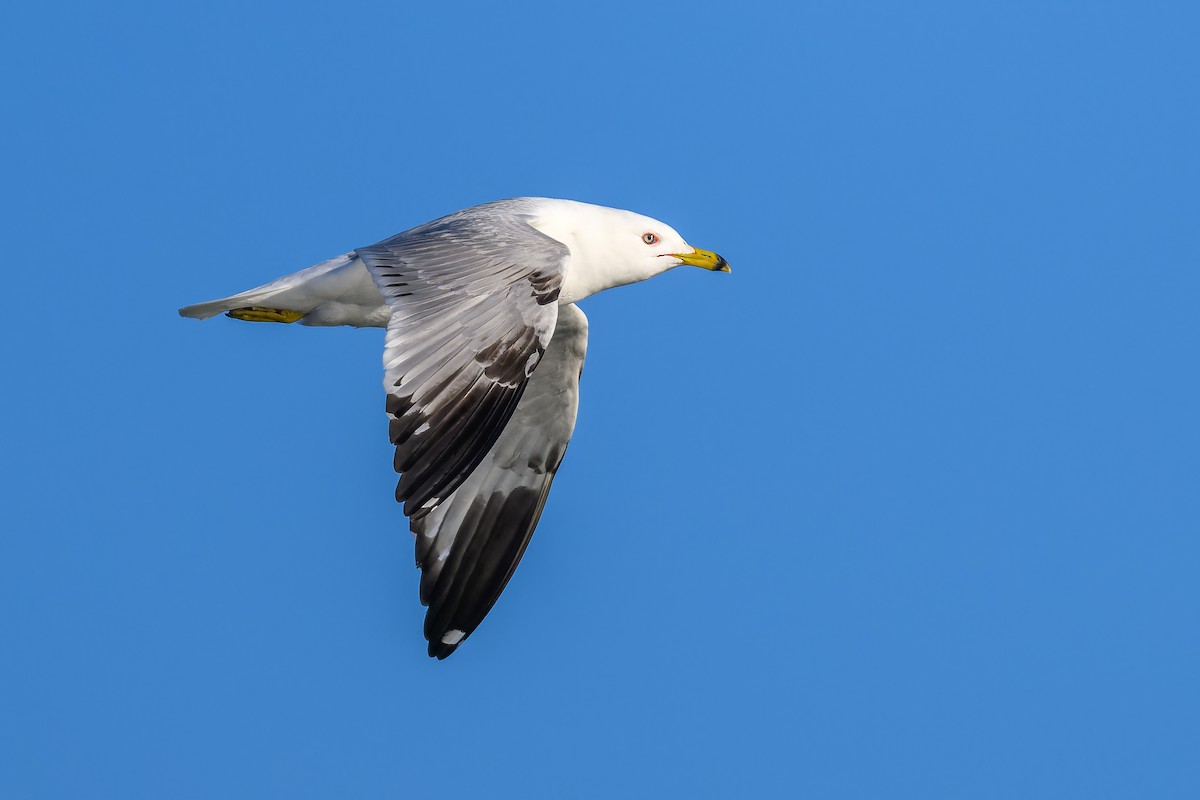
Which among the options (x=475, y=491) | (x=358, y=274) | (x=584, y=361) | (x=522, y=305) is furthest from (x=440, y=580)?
(x=522, y=305)

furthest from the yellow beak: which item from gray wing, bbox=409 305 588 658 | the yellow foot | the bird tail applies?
the yellow foot

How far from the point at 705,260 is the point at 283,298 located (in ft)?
7.53

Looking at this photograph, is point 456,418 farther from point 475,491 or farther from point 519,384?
point 475,491

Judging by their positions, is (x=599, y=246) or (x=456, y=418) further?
(x=599, y=246)

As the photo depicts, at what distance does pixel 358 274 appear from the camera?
8.61 m

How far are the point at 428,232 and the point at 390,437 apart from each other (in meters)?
1.65

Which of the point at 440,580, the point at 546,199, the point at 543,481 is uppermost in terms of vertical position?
the point at 546,199

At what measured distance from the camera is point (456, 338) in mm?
7195

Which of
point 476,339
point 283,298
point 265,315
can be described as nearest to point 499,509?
point 265,315

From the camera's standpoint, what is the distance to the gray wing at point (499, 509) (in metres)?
9.91

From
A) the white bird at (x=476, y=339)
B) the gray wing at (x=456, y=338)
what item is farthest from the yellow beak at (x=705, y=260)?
the gray wing at (x=456, y=338)

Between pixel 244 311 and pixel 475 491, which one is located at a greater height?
pixel 244 311

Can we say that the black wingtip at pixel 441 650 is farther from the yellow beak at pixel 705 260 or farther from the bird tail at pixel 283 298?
the yellow beak at pixel 705 260

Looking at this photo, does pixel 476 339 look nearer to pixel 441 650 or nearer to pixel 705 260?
pixel 705 260
